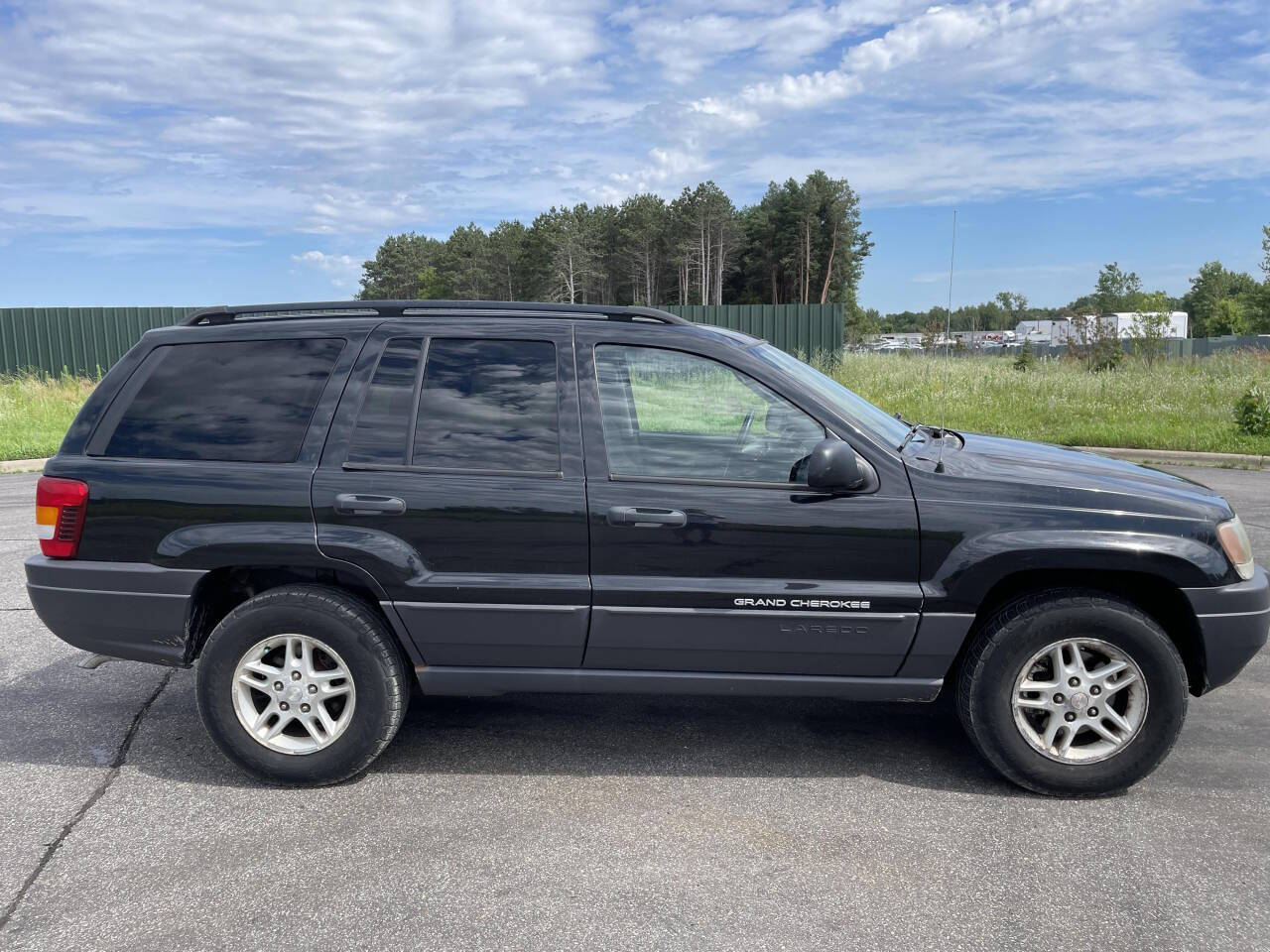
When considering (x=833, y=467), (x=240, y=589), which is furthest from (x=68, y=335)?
(x=833, y=467)

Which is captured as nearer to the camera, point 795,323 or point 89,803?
point 89,803

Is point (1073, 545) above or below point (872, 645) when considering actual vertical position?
above

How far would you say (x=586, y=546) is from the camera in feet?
11.7

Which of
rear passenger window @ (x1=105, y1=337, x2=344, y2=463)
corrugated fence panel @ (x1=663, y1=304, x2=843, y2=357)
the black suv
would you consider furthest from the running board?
corrugated fence panel @ (x1=663, y1=304, x2=843, y2=357)

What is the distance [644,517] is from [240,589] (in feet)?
5.83

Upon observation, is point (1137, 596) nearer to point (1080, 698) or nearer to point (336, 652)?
point (1080, 698)

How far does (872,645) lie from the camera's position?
11.7 feet

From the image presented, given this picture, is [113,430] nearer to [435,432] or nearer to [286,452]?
[286,452]

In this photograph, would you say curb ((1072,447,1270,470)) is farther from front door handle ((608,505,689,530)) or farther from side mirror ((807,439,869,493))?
front door handle ((608,505,689,530))

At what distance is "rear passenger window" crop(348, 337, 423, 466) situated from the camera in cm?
370

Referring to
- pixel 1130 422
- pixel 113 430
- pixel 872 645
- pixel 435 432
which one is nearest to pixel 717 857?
pixel 872 645

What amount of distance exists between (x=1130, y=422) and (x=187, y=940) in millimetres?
15703

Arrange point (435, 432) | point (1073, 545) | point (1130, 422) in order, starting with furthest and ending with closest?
point (1130, 422)
point (435, 432)
point (1073, 545)

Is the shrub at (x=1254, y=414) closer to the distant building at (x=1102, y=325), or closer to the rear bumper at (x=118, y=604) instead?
the distant building at (x=1102, y=325)
